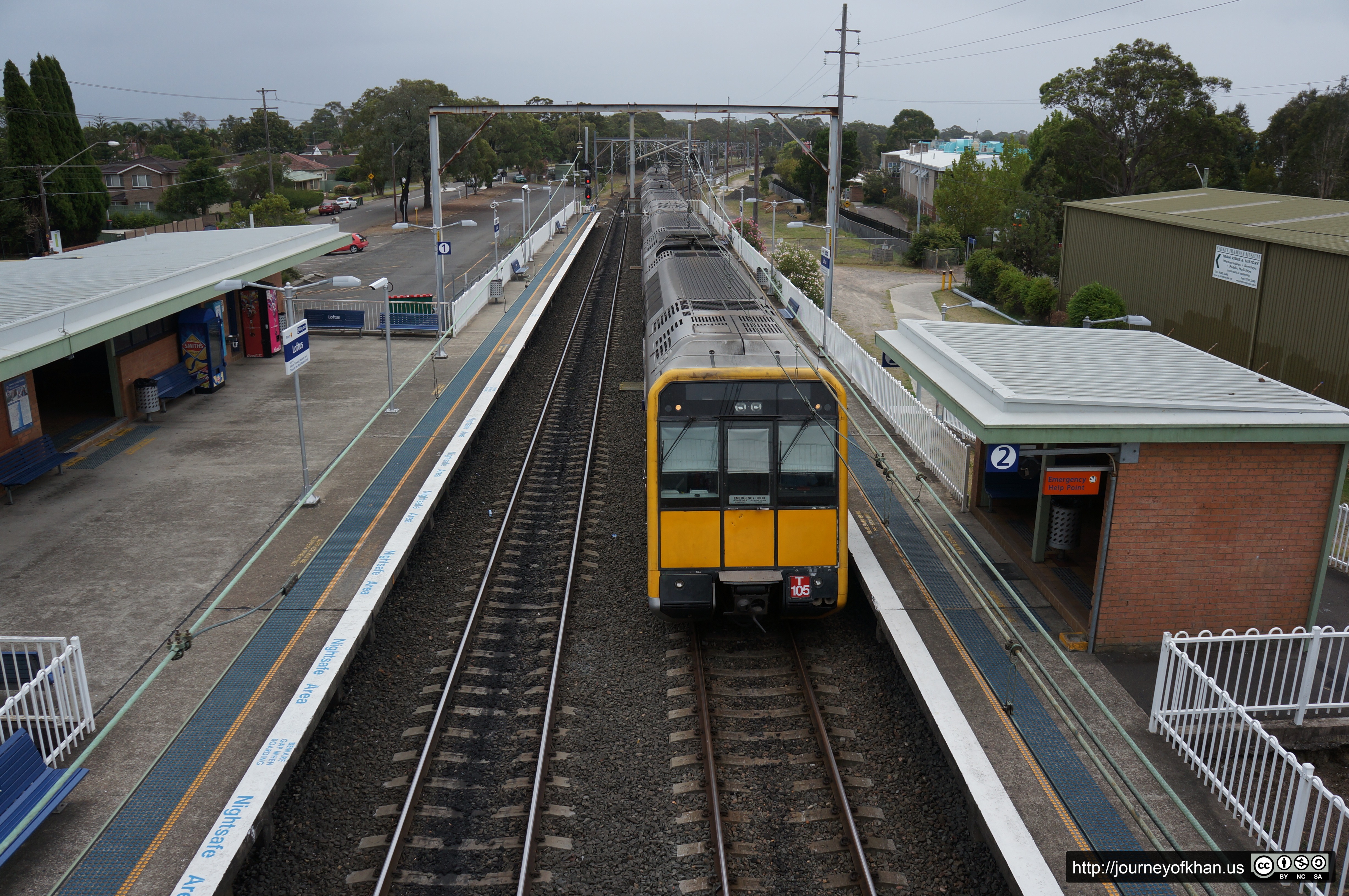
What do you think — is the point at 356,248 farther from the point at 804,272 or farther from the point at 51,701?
the point at 51,701

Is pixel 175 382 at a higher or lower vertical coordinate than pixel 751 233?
lower

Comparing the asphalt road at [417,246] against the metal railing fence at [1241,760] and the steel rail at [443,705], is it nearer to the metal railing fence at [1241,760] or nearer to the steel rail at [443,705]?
the steel rail at [443,705]

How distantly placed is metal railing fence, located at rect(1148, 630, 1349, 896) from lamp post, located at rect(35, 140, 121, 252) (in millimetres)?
46722

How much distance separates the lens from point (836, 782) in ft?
26.5

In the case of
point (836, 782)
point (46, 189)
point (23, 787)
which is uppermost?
point (46, 189)

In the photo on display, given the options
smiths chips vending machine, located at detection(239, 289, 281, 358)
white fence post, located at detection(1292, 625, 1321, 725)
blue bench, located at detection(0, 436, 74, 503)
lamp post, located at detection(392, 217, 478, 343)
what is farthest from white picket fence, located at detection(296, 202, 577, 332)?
white fence post, located at detection(1292, 625, 1321, 725)

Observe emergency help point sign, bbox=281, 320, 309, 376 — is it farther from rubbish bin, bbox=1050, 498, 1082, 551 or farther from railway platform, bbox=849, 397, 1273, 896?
rubbish bin, bbox=1050, 498, 1082, 551

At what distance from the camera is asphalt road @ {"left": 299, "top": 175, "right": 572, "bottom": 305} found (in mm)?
39875

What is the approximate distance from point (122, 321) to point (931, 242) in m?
40.0

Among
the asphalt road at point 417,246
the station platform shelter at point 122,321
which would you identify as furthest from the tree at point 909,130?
the station platform shelter at point 122,321

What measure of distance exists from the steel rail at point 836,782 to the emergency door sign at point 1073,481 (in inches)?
122

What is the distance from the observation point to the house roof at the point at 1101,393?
9.39 metres

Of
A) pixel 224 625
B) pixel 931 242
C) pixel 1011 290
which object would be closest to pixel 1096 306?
pixel 1011 290

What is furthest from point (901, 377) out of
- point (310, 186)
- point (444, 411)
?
point (310, 186)
